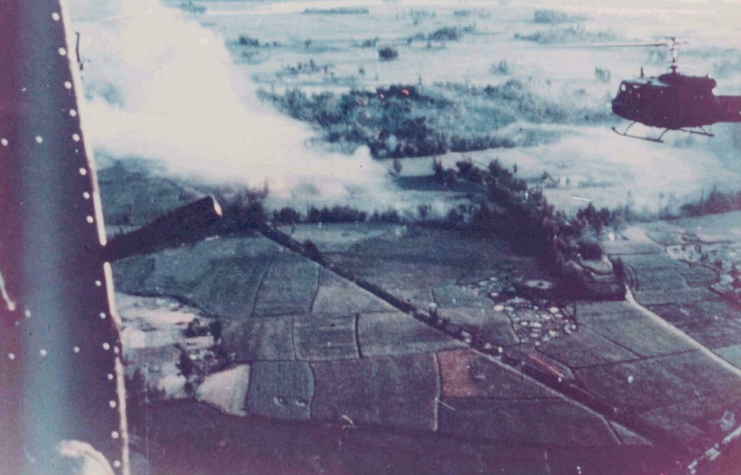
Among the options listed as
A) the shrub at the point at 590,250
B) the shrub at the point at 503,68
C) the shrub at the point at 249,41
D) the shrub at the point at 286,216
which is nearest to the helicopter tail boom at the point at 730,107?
the shrub at the point at 590,250

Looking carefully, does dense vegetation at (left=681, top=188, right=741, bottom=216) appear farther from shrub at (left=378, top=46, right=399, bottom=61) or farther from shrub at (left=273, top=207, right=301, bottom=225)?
shrub at (left=273, top=207, right=301, bottom=225)

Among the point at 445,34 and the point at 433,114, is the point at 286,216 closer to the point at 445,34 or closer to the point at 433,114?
the point at 433,114

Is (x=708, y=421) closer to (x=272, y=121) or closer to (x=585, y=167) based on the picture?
(x=585, y=167)

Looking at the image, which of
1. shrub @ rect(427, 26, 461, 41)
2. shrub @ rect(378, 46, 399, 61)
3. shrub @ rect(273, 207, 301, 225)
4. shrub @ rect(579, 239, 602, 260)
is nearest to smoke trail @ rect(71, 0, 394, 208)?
shrub @ rect(273, 207, 301, 225)

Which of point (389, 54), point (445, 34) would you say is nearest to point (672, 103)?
Answer: point (445, 34)

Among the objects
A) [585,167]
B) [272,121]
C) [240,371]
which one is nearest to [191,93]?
[272,121]

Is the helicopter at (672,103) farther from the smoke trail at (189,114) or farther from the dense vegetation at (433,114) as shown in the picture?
the smoke trail at (189,114)

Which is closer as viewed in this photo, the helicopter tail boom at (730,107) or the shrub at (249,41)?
the shrub at (249,41)
